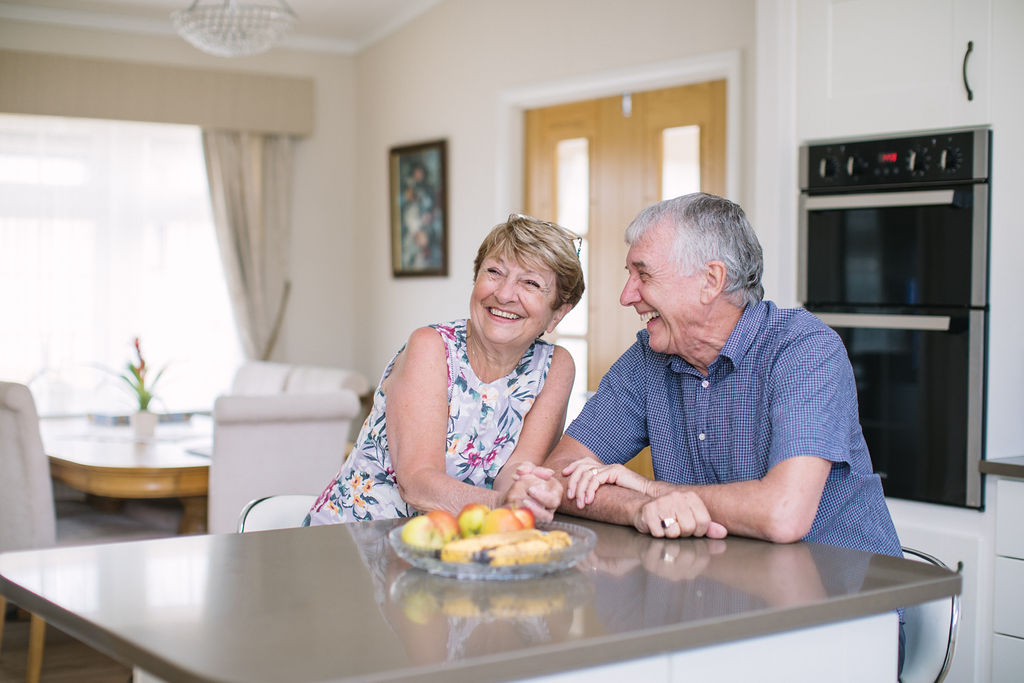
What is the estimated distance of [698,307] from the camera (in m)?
1.80

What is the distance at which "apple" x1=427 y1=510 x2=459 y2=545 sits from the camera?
4.22ft

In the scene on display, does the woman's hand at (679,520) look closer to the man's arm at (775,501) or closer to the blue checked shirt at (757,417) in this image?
the man's arm at (775,501)

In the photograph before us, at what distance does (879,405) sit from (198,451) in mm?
2388

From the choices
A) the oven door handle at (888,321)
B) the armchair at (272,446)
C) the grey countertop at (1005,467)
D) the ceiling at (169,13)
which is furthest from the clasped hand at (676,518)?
the ceiling at (169,13)

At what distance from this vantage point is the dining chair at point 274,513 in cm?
201

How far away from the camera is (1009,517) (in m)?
2.54

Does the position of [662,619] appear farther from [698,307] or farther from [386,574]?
[698,307]

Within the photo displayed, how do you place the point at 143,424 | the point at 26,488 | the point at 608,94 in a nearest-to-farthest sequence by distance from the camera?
the point at 26,488 < the point at 143,424 < the point at 608,94

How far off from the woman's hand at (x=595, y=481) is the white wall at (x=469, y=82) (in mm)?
2321

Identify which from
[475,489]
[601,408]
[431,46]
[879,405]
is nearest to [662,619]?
[475,489]

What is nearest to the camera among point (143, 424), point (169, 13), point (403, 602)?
point (403, 602)

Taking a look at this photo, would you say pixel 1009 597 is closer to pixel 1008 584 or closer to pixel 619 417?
pixel 1008 584

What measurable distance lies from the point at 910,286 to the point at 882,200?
0.82ft

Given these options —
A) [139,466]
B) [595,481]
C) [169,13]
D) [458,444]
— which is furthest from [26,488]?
[169,13]
